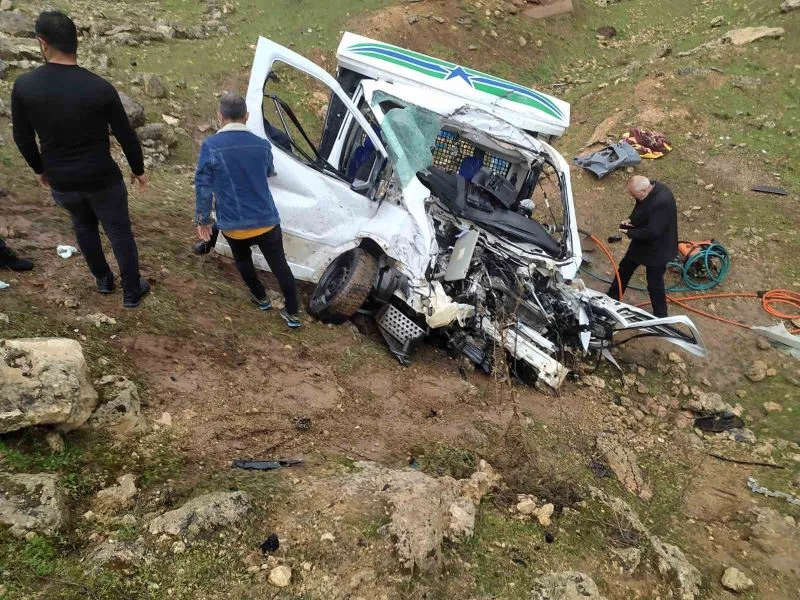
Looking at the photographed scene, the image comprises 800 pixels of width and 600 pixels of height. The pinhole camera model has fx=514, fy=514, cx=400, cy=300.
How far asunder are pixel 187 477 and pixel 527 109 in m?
4.78

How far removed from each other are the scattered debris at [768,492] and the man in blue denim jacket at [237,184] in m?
3.91

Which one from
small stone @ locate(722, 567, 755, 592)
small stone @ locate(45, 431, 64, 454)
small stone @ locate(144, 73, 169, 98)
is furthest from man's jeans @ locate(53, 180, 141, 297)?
small stone @ locate(144, 73, 169, 98)

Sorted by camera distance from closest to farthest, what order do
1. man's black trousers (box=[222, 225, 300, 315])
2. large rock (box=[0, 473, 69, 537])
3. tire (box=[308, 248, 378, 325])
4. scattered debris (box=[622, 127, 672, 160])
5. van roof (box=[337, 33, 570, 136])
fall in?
1. large rock (box=[0, 473, 69, 537])
2. man's black trousers (box=[222, 225, 300, 315])
3. tire (box=[308, 248, 378, 325])
4. van roof (box=[337, 33, 570, 136])
5. scattered debris (box=[622, 127, 672, 160])

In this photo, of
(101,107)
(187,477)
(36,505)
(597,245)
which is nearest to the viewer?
(36,505)

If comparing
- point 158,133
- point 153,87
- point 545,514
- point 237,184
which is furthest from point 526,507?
point 153,87

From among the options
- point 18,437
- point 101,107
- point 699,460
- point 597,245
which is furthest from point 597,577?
point 597,245

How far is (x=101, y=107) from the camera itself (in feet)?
9.27

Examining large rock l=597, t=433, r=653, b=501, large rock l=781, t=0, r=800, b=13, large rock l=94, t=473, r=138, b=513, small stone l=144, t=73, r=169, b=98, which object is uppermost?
large rock l=781, t=0, r=800, b=13

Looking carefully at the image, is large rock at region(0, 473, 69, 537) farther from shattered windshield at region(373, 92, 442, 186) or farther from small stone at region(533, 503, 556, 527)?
shattered windshield at region(373, 92, 442, 186)

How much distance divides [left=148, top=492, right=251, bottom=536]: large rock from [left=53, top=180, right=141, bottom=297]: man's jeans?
1.79 meters

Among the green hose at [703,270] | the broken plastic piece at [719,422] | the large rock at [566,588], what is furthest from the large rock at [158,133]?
the broken plastic piece at [719,422]

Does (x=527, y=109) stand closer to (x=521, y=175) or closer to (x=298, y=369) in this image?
(x=521, y=175)

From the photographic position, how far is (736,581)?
2865mm

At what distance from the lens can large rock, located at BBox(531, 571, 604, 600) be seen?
240 centimetres
